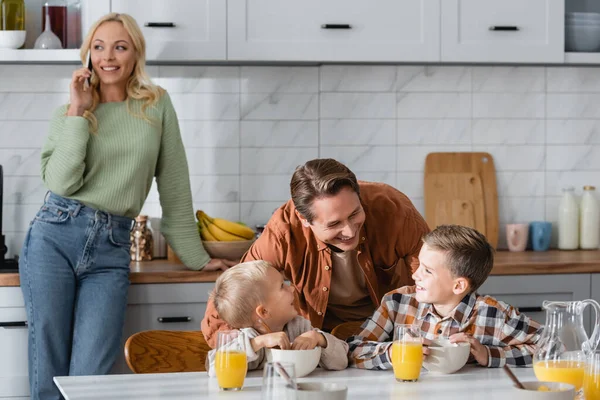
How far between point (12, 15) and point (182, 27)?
0.63 meters

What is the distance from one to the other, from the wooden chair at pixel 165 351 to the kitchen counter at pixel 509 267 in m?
1.15

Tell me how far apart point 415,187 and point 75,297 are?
60.7 inches

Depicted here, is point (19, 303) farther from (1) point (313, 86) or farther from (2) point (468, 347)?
(2) point (468, 347)

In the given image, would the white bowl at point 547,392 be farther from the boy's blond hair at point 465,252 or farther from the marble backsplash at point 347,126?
the marble backsplash at point 347,126

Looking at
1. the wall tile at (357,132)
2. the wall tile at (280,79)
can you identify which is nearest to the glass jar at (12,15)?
the wall tile at (280,79)

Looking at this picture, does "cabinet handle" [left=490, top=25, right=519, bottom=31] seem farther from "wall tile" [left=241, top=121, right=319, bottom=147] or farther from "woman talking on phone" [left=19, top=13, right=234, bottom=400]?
"woman talking on phone" [left=19, top=13, right=234, bottom=400]

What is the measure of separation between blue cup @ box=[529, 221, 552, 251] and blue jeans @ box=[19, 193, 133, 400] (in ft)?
5.92

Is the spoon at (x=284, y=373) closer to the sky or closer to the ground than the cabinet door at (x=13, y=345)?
closer to the sky

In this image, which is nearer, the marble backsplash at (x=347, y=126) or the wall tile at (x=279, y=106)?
the marble backsplash at (x=347, y=126)

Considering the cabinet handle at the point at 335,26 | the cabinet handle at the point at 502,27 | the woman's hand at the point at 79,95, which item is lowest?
the woman's hand at the point at 79,95

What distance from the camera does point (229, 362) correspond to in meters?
1.89

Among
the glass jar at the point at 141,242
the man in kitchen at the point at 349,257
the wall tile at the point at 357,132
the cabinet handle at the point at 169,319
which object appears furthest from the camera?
the wall tile at the point at 357,132

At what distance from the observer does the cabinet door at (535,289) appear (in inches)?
143

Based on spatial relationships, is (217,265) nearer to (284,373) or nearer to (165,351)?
(165,351)
